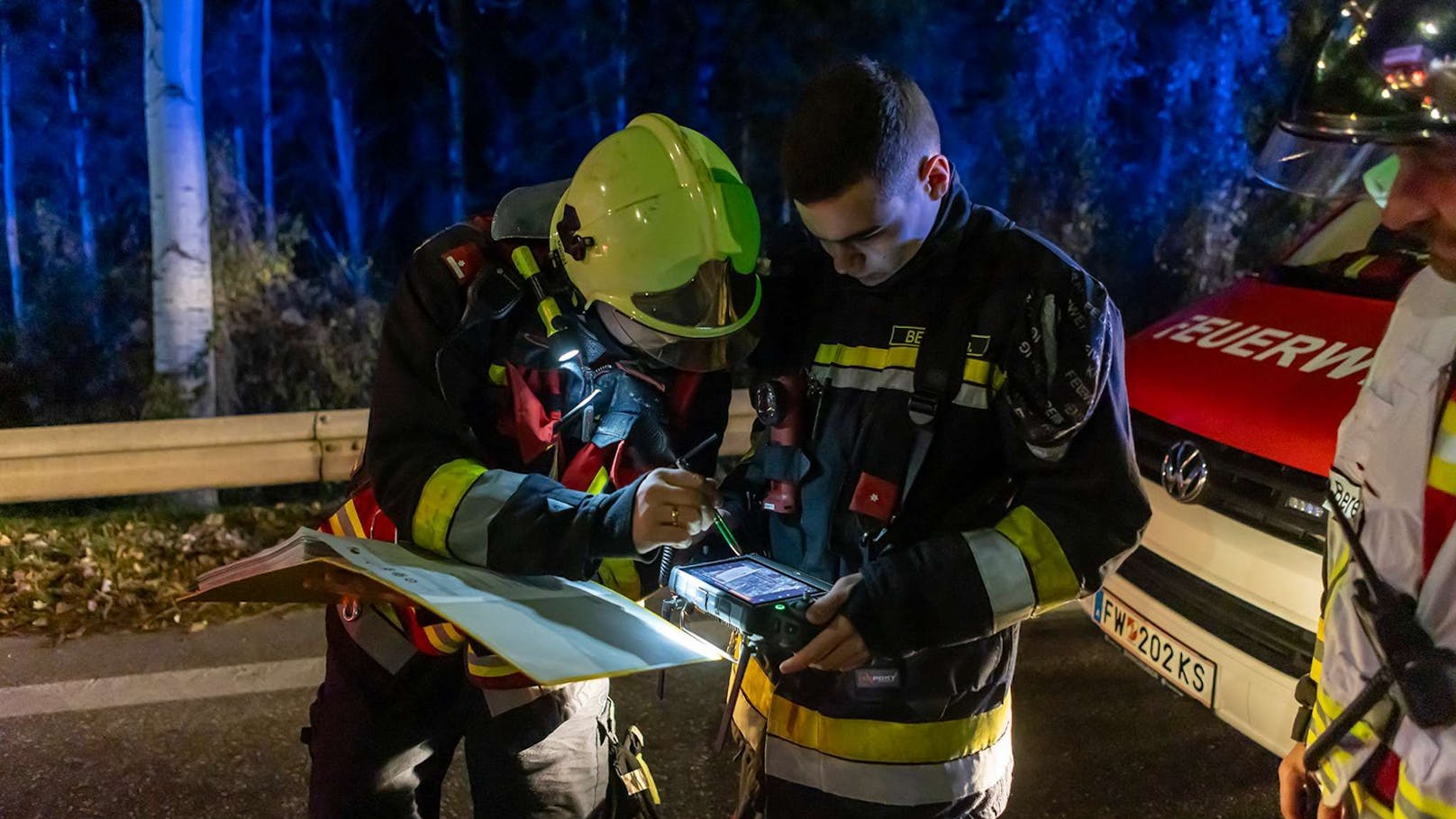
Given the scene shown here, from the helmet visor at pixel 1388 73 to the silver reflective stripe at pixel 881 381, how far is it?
62 cm

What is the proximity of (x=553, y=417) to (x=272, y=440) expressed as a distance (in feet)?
10.9

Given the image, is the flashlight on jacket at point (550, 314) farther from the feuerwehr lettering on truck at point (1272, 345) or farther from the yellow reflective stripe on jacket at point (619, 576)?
the feuerwehr lettering on truck at point (1272, 345)

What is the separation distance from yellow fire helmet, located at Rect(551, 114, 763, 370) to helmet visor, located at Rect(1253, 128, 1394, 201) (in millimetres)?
1004

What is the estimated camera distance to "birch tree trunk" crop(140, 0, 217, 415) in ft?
19.3

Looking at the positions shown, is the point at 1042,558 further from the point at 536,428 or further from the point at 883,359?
the point at 536,428

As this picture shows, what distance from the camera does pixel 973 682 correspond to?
1726mm

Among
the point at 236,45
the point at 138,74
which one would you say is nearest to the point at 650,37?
the point at 236,45

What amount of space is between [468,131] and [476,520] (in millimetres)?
7899

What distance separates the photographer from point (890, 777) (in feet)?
5.52

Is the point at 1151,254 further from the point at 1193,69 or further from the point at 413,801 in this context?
the point at 413,801

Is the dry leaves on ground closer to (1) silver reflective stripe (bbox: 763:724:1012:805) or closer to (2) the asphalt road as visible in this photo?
(2) the asphalt road

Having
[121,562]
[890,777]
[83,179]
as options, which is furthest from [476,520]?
[83,179]

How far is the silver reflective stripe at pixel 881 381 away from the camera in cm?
160

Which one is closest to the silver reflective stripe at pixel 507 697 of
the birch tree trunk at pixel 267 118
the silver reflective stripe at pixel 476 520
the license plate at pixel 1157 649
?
the silver reflective stripe at pixel 476 520
